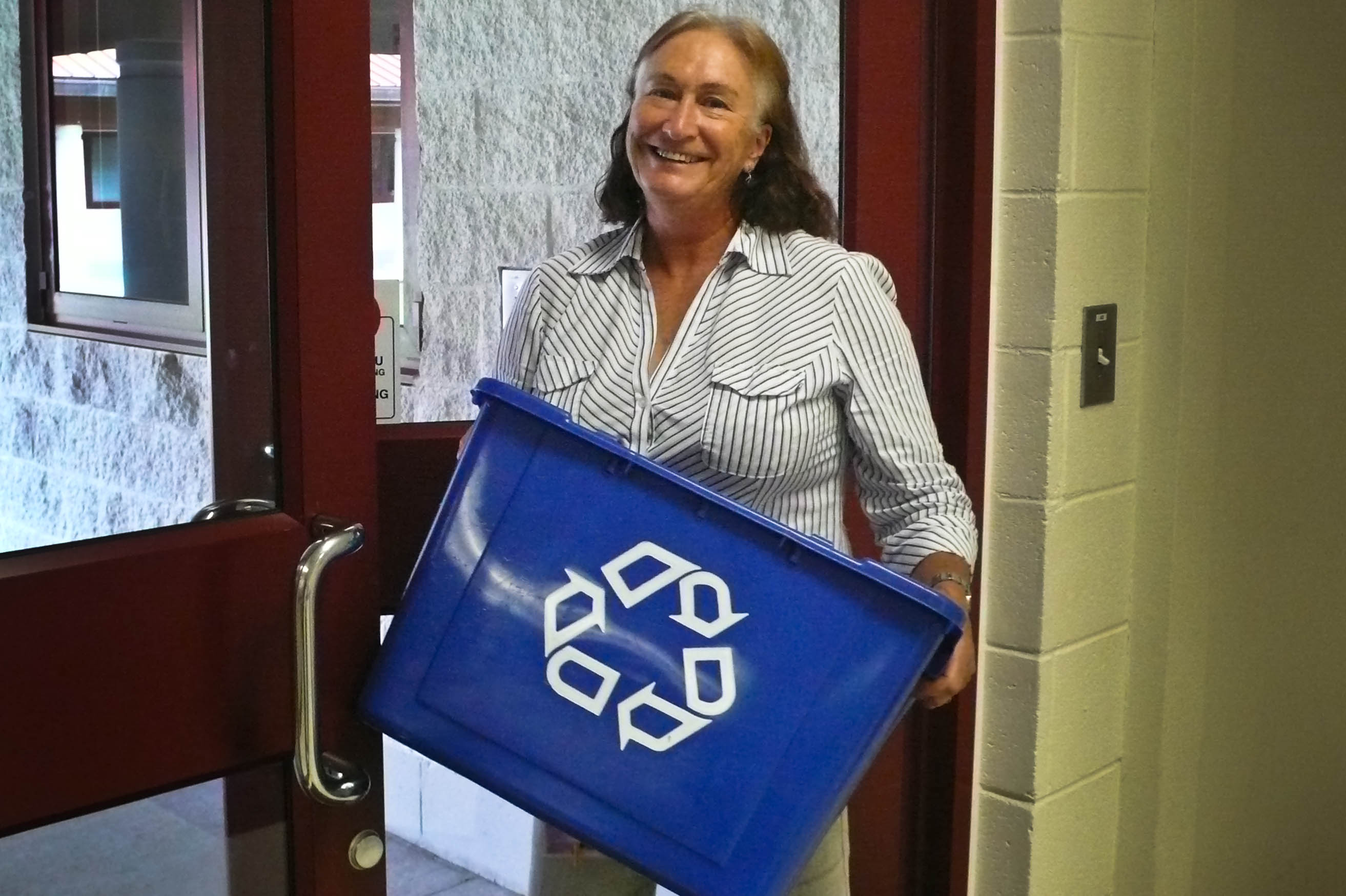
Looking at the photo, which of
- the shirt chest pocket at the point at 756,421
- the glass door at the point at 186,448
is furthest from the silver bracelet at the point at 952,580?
the glass door at the point at 186,448

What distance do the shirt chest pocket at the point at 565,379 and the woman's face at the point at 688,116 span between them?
18 centimetres

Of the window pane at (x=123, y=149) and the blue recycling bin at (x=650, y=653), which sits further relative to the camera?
the blue recycling bin at (x=650, y=653)

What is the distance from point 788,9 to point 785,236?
0.41 metres

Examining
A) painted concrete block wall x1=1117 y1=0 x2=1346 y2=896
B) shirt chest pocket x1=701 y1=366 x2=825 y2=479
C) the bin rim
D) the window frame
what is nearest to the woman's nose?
shirt chest pocket x1=701 y1=366 x2=825 y2=479

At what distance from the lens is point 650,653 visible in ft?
4.15

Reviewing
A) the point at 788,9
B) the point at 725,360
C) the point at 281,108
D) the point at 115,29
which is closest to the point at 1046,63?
the point at 788,9

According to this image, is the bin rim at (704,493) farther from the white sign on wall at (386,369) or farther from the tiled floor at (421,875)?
the tiled floor at (421,875)

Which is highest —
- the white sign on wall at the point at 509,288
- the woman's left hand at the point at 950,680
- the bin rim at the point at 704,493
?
the white sign on wall at the point at 509,288

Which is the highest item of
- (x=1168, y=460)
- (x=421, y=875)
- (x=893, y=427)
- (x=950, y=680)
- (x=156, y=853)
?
(x=893, y=427)

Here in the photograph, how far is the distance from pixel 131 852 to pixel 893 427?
808mm

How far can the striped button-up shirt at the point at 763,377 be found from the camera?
1479mm

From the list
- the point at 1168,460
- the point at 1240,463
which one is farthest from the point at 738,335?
the point at 1240,463

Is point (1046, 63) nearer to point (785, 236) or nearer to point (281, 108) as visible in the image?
point (785, 236)

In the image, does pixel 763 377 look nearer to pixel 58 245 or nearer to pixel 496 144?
pixel 496 144
